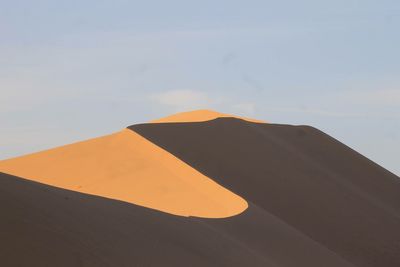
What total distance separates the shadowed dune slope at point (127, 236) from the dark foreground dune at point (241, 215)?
30mm

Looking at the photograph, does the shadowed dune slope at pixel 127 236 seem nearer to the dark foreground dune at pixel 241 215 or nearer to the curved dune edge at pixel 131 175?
the dark foreground dune at pixel 241 215

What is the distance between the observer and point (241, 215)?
18.4 metres

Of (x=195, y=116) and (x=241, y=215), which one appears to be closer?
(x=241, y=215)

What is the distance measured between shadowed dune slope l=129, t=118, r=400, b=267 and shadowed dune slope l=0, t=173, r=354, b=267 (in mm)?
979

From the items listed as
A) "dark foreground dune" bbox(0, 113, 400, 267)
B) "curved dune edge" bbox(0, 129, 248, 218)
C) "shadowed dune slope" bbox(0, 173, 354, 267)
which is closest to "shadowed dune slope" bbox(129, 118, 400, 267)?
"dark foreground dune" bbox(0, 113, 400, 267)

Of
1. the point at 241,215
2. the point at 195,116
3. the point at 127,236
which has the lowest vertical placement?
the point at 241,215

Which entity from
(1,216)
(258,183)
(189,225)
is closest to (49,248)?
(1,216)

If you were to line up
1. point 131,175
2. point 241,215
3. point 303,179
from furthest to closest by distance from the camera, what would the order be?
point 303,179
point 131,175
point 241,215

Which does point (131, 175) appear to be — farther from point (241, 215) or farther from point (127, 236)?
point (127, 236)

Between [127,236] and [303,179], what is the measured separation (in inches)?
492

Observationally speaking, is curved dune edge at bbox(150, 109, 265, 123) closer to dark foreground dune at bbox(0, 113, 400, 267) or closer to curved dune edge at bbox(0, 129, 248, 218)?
dark foreground dune at bbox(0, 113, 400, 267)

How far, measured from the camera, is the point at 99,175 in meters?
22.1

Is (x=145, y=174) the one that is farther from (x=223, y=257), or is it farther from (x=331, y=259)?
(x=223, y=257)

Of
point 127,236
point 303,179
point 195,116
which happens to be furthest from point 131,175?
point 127,236
